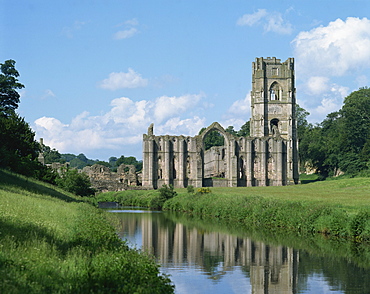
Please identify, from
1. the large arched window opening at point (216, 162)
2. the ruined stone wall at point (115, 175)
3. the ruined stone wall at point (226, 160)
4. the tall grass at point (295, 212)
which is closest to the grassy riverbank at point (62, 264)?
the tall grass at point (295, 212)

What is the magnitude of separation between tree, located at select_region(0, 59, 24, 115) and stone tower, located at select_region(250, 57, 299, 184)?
43.4m

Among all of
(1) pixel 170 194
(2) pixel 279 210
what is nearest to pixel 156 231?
(2) pixel 279 210

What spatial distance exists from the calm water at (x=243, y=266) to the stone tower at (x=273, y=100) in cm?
6439

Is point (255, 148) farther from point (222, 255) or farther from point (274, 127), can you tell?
point (222, 255)

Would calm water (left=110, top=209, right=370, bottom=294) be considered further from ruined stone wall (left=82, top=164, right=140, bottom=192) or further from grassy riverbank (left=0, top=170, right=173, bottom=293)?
ruined stone wall (left=82, top=164, right=140, bottom=192)

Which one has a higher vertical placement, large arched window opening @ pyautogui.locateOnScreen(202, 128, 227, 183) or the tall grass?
large arched window opening @ pyautogui.locateOnScreen(202, 128, 227, 183)

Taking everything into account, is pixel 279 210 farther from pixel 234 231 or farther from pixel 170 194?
pixel 170 194

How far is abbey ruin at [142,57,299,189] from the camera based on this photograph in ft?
301

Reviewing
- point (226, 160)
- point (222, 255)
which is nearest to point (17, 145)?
point (222, 255)

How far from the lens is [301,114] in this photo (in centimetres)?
14575

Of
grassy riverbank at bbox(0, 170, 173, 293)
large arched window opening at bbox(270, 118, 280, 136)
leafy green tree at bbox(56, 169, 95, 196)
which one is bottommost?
grassy riverbank at bbox(0, 170, 173, 293)

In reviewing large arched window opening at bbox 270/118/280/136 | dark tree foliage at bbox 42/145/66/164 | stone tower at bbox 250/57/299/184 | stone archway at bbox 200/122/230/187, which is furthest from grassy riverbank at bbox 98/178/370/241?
dark tree foliage at bbox 42/145/66/164

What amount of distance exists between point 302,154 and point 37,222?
352ft

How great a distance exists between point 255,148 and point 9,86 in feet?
137
